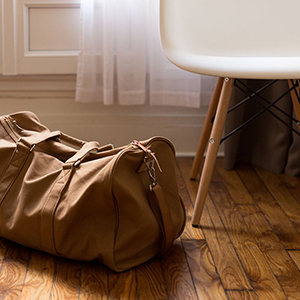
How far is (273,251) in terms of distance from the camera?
1154 mm

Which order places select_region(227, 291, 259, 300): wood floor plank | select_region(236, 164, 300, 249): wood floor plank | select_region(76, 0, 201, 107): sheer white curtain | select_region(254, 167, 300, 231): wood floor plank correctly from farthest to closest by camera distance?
1. select_region(76, 0, 201, 107): sheer white curtain
2. select_region(254, 167, 300, 231): wood floor plank
3. select_region(236, 164, 300, 249): wood floor plank
4. select_region(227, 291, 259, 300): wood floor plank

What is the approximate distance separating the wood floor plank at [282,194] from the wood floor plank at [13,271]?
30.3 inches

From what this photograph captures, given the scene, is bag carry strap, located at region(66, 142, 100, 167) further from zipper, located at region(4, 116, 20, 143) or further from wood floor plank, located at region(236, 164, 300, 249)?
wood floor plank, located at region(236, 164, 300, 249)

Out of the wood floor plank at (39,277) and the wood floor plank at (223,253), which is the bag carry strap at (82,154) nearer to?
the wood floor plank at (39,277)

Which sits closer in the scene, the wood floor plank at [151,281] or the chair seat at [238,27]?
the wood floor plank at [151,281]

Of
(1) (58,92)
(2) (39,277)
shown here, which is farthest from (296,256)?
(1) (58,92)

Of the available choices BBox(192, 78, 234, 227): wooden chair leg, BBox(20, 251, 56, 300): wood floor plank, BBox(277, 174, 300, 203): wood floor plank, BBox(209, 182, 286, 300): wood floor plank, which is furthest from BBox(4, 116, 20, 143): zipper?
BBox(277, 174, 300, 203): wood floor plank

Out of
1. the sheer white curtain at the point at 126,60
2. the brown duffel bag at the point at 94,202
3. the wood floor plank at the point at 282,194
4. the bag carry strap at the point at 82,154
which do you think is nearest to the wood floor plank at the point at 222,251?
the brown duffel bag at the point at 94,202

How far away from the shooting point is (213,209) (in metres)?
1.40

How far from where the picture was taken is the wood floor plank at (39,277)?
962 mm

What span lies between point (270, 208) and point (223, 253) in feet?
1.11

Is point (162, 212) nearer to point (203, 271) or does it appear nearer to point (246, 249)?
point (203, 271)

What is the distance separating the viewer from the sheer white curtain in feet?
5.38

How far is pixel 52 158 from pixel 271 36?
819 mm
